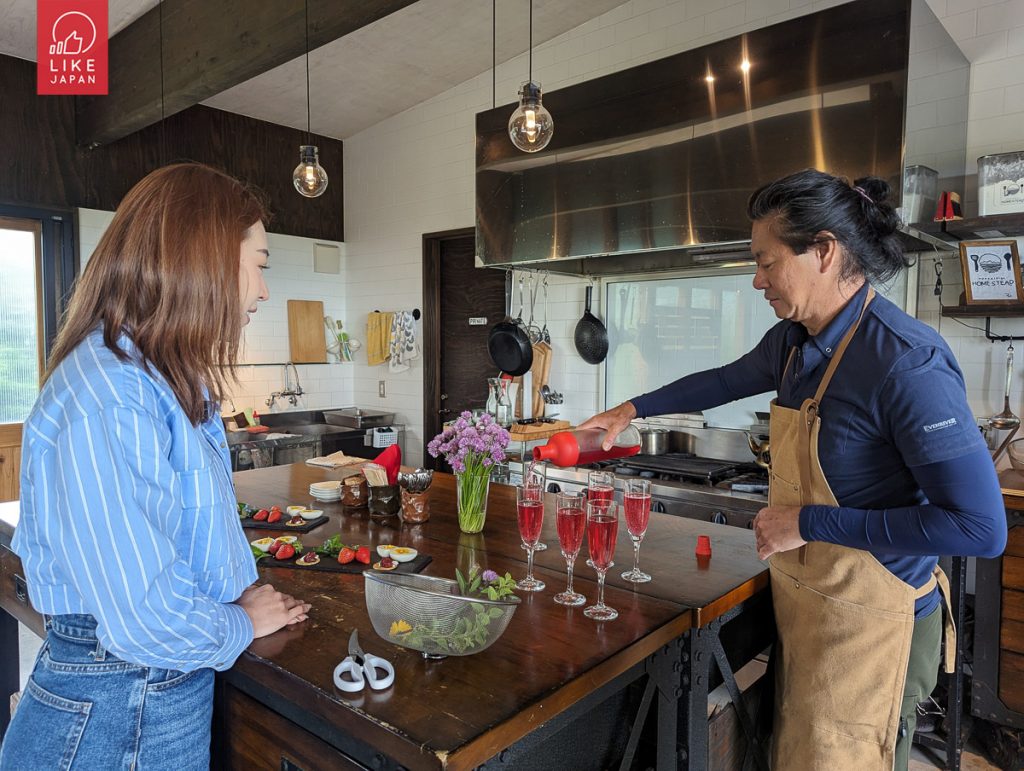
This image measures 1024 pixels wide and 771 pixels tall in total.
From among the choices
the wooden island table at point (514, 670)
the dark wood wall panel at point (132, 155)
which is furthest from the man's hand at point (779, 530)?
the dark wood wall panel at point (132, 155)

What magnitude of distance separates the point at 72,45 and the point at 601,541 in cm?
310

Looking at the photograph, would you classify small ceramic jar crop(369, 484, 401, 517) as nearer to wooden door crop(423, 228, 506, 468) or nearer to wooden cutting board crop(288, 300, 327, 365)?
wooden door crop(423, 228, 506, 468)

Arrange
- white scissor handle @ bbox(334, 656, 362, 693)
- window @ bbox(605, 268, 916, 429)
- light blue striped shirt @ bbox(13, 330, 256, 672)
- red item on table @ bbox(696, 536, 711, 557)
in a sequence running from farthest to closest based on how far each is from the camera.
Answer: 1. window @ bbox(605, 268, 916, 429)
2. red item on table @ bbox(696, 536, 711, 557)
3. white scissor handle @ bbox(334, 656, 362, 693)
4. light blue striped shirt @ bbox(13, 330, 256, 672)

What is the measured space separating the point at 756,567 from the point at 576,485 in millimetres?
1938

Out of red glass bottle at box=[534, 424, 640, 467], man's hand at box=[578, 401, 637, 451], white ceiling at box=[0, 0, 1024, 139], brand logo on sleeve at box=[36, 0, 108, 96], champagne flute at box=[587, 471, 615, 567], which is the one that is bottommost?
champagne flute at box=[587, 471, 615, 567]

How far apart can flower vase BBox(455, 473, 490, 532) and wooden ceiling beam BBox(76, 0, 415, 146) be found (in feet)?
6.81

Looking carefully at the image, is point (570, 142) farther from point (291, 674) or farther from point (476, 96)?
point (291, 674)

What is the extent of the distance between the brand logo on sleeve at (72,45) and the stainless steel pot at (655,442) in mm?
3023

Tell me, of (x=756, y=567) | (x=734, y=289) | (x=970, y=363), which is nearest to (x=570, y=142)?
(x=734, y=289)

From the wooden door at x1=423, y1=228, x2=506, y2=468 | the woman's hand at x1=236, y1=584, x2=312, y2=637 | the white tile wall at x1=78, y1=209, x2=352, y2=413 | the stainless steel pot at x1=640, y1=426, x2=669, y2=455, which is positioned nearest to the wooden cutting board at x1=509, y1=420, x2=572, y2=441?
the stainless steel pot at x1=640, y1=426, x2=669, y2=455

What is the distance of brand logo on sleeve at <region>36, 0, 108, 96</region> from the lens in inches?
115

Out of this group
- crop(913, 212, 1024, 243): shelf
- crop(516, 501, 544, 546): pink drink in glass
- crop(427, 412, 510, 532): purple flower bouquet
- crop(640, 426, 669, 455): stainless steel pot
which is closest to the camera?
crop(516, 501, 544, 546): pink drink in glass

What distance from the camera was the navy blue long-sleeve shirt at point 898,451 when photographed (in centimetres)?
128

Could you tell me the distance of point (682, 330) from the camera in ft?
13.3
